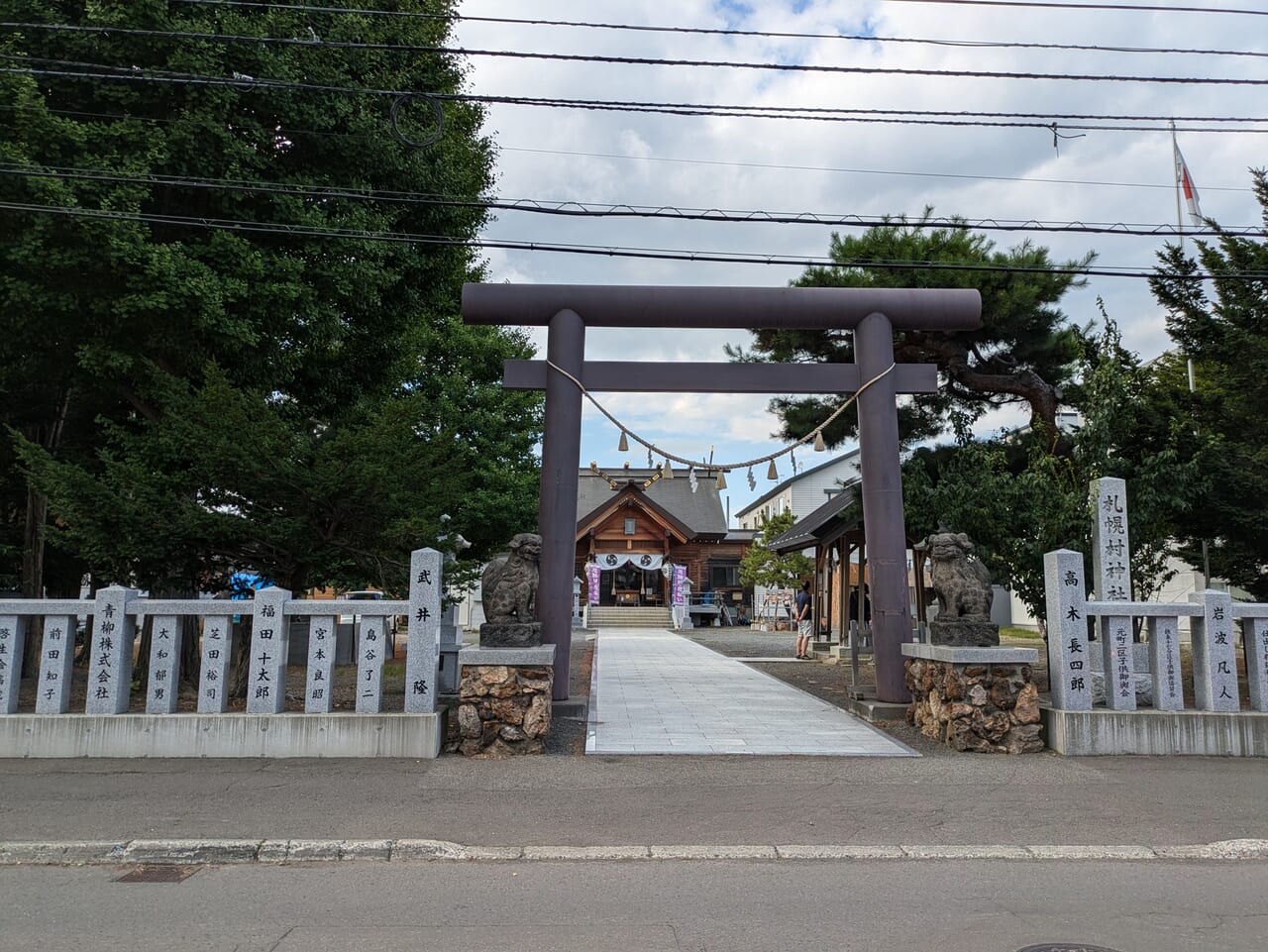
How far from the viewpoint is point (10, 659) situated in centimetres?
852

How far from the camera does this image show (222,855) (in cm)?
564

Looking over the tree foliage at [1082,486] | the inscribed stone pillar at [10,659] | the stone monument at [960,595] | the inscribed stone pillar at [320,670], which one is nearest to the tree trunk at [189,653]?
the inscribed stone pillar at [10,659]

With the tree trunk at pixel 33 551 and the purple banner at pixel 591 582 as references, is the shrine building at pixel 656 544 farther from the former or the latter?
the tree trunk at pixel 33 551

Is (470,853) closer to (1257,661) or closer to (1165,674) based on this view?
(1165,674)

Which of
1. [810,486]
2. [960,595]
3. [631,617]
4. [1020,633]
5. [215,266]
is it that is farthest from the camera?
[810,486]

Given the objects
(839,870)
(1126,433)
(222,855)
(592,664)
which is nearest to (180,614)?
(222,855)

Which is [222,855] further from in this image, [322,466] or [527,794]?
[322,466]

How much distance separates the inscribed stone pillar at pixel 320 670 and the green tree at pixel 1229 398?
11.7 metres

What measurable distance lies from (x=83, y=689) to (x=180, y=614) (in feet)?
17.7

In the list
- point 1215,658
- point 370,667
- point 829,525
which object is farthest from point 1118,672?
point 829,525

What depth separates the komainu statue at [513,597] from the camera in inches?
351

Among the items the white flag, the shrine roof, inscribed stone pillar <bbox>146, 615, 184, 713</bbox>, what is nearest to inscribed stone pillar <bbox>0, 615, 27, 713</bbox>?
inscribed stone pillar <bbox>146, 615, 184, 713</bbox>

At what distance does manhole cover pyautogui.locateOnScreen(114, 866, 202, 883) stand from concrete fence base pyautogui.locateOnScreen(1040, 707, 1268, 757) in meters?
7.81

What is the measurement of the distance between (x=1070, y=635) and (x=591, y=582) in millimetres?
28696
